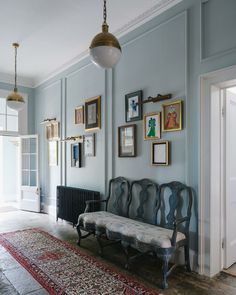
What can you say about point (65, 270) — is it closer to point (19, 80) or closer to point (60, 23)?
point (60, 23)

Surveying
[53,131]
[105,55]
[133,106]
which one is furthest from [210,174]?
[53,131]

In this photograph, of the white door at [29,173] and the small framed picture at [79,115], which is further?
the white door at [29,173]

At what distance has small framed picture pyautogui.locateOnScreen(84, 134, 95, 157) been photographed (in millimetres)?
4379

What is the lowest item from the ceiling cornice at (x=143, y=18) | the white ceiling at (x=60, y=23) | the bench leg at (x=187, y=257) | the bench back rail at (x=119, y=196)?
the bench leg at (x=187, y=257)

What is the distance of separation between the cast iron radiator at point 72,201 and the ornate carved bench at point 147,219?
475 mm

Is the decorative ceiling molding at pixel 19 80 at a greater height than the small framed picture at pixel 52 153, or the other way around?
the decorative ceiling molding at pixel 19 80

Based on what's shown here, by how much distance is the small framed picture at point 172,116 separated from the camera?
2.94m

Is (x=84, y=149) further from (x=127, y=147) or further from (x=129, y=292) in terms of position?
(x=129, y=292)

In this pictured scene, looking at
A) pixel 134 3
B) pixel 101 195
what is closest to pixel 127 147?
pixel 101 195

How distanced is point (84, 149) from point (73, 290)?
2.63 m

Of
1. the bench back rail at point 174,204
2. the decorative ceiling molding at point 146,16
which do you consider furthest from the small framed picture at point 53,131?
the bench back rail at point 174,204

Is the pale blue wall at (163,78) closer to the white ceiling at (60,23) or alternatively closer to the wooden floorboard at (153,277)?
the white ceiling at (60,23)

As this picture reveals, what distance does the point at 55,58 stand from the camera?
4984 millimetres

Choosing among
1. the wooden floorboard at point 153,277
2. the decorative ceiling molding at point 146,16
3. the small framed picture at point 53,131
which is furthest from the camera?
the small framed picture at point 53,131
